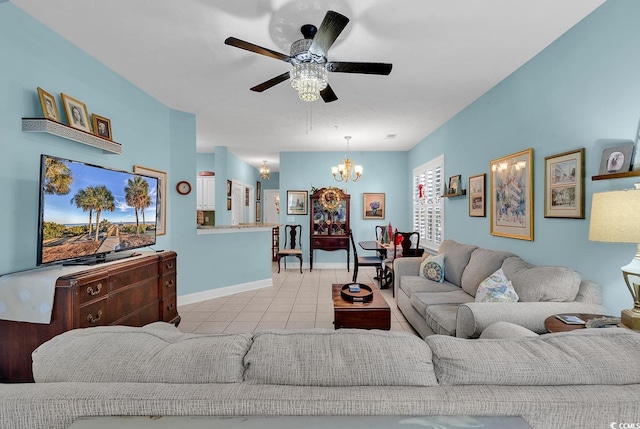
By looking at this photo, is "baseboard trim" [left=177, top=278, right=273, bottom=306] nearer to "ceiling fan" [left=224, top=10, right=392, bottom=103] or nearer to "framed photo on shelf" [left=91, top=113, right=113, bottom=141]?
"framed photo on shelf" [left=91, top=113, right=113, bottom=141]

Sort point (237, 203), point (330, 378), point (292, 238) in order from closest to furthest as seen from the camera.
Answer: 1. point (330, 378)
2. point (292, 238)
3. point (237, 203)

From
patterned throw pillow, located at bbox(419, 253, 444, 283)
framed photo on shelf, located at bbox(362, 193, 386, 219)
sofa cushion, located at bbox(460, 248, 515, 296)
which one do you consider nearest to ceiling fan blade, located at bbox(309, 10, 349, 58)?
sofa cushion, located at bbox(460, 248, 515, 296)

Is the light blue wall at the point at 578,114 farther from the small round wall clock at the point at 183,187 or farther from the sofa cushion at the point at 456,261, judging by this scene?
the small round wall clock at the point at 183,187

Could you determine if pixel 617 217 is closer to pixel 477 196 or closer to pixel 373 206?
pixel 477 196

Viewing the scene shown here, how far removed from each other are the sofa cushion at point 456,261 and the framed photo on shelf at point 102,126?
396 cm

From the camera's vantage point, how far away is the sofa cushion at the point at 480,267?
111 inches

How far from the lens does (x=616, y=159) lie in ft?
6.05

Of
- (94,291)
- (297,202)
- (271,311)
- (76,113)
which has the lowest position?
(271,311)

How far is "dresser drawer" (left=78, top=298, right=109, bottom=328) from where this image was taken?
204cm

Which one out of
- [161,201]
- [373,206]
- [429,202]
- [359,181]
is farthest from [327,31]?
[373,206]

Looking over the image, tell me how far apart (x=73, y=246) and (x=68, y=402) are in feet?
6.39

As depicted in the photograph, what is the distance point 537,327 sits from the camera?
1858 millimetres

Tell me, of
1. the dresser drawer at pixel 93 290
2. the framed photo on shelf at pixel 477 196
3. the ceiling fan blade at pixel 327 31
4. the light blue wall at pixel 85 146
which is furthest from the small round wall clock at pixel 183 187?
the framed photo on shelf at pixel 477 196

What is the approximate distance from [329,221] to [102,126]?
4.42 meters
